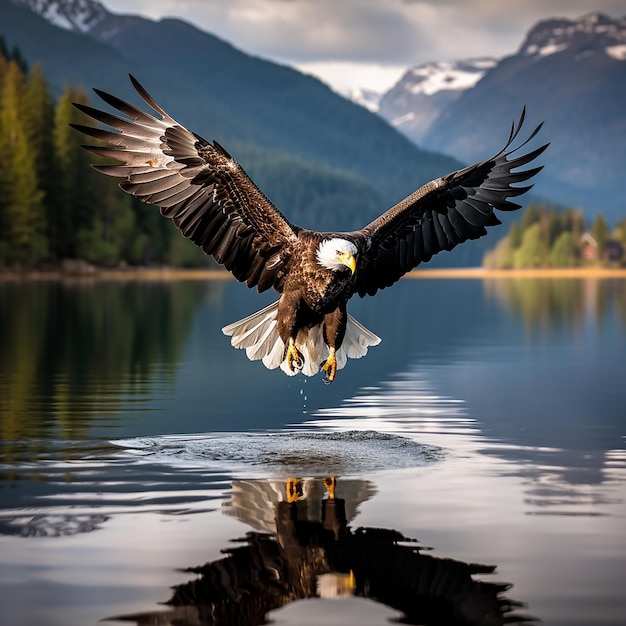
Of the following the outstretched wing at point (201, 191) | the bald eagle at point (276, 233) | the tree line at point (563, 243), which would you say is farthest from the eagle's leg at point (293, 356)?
the tree line at point (563, 243)

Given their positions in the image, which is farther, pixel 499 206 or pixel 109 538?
pixel 499 206

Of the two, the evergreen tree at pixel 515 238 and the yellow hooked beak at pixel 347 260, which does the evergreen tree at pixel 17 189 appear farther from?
the evergreen tree at pixel 515 238

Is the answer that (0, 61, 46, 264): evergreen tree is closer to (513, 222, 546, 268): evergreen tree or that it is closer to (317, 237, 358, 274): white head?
(317, 237, 358, 274): white head

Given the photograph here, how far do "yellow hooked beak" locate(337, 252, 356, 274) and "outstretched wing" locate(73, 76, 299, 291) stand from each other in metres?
1.10

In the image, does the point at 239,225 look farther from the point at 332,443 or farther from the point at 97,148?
the point at 332,443

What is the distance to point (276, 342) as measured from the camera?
1320cm

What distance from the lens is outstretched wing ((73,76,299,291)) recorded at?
39.9 ft

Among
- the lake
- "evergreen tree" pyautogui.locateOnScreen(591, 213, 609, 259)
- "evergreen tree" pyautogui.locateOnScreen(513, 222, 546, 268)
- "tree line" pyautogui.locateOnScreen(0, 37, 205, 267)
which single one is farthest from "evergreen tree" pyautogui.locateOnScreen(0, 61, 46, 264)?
"evergreen tree" pyautogui.locateOnScreen(591, 213, 609, 259)

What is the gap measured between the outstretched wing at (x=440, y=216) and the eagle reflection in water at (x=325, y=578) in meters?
5.52

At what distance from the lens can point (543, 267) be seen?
16150 centimetres

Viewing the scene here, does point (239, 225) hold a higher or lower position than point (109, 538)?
higher

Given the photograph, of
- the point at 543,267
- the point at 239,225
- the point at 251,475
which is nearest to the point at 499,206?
the point at 239,225

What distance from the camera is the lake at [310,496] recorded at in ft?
19.4

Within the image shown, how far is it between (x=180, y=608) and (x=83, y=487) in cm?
320
